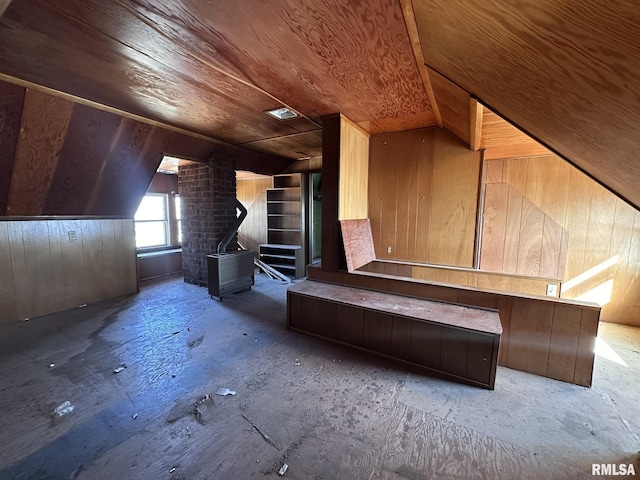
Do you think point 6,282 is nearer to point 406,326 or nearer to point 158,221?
point 158,221

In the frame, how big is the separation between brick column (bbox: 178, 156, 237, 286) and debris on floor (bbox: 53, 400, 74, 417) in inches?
106

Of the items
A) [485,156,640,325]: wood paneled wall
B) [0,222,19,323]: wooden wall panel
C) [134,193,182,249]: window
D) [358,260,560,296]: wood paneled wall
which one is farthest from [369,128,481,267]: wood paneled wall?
[0,222,19,323]: wooden wall panel

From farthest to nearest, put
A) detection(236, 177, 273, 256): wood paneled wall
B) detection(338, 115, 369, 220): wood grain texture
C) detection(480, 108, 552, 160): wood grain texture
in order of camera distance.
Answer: detection(236, 177, 273, 256): wood paneled wall, detection(338, 115, 369, 220): wood grain texture, detection(480, 108, 552, 160): wood grain texture

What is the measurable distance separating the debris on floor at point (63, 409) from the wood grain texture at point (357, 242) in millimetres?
2399

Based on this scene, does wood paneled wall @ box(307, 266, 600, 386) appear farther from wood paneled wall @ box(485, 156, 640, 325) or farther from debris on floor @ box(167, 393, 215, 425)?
debris on floor @ box(167, 393, 215, 425)

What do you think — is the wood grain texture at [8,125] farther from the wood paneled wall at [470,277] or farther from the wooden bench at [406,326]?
the wood paneled wall at [470,277]

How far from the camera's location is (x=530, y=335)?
6.82 feet

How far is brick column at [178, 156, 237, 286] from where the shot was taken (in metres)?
4.17

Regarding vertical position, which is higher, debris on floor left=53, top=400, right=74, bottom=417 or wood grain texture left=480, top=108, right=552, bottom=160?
wood grain texture left=480, top=108, right=552, bottom=160

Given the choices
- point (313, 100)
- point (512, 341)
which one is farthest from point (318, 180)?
point (512, 341)

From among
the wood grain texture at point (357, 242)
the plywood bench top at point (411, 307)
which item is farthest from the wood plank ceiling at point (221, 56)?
the plywood bench top at point (411, 307)

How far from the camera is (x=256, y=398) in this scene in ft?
5.88

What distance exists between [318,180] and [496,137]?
→ 11.1 feet

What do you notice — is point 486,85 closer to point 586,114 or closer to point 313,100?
point 586,114
